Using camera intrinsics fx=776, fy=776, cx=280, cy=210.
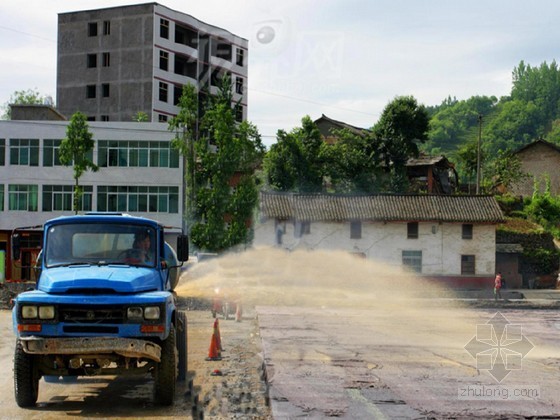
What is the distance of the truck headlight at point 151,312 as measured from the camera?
39.2ft

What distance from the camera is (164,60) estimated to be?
229 ft

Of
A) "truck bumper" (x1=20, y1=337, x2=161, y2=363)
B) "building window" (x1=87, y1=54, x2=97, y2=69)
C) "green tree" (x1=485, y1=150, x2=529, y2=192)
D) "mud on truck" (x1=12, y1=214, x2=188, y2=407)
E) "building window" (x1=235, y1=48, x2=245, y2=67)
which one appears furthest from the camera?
"building window" (x1=235, y1=48, x2=245, y2=67)

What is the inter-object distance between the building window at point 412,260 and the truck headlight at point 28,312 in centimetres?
4449

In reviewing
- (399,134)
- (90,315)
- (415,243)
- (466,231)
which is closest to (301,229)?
(415,243)

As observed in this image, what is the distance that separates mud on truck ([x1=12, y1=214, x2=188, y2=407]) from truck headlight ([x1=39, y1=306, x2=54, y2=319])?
0.05 ft

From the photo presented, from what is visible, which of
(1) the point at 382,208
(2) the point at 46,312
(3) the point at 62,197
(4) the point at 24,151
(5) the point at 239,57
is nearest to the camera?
(2) the point at 46,312

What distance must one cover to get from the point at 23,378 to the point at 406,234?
44.4 metres

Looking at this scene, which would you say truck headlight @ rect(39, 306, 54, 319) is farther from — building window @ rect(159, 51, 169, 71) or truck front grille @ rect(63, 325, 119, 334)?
building window @ rect(159, 51, 169, 71)

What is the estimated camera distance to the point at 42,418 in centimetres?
1152

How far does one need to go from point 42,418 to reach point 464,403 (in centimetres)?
647

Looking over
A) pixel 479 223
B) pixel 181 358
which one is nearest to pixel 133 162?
pixel 479 223

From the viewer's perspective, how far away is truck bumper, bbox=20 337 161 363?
1164cm

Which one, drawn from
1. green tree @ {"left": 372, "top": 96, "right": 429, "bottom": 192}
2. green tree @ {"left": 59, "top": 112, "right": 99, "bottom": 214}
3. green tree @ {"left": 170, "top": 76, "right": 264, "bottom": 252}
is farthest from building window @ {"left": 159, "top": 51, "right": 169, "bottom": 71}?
green tree @ {"left": 372, "top": 96, "right": 429, "bottom": 192}

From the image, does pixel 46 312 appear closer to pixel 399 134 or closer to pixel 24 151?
pixel 24 151
